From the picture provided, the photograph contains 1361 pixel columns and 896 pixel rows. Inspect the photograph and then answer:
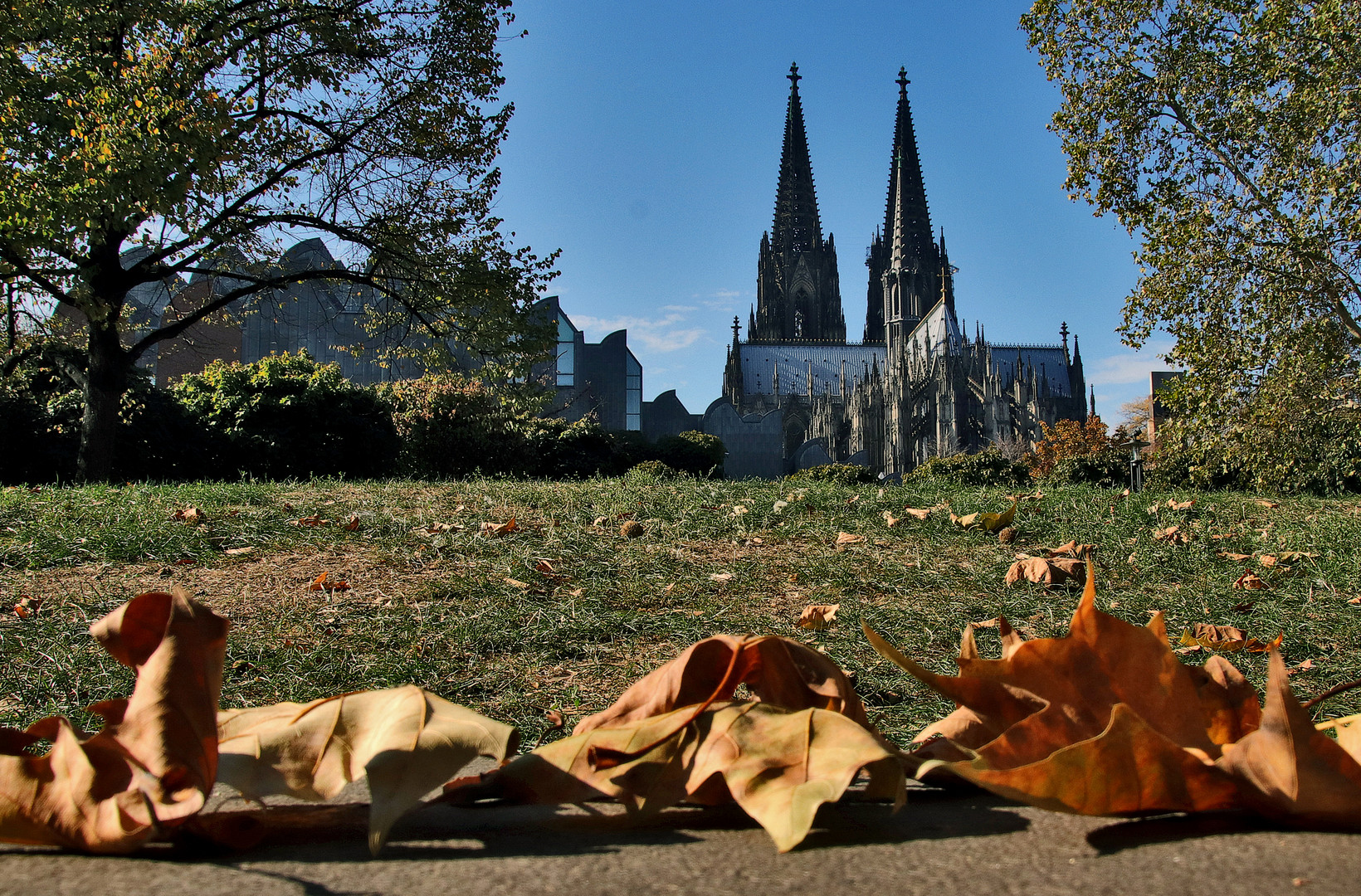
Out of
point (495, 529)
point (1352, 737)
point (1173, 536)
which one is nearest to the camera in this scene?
→ point (1352, 737)

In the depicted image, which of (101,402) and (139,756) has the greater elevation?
(101,402)

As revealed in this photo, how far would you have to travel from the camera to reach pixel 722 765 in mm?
1008

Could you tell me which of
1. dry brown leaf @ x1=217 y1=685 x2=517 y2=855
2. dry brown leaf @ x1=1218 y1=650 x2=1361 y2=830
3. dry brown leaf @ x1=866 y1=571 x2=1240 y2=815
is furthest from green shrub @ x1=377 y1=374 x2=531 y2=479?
dry brown leaf @ x1=1218 y1=650 x2=1361 y2=830

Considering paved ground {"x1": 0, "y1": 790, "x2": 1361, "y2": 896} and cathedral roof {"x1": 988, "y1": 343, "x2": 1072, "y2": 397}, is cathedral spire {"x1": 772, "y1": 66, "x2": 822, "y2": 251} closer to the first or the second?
cathedral roof {"x1": 988, "y1": 343, "x2": 1072, "y2": 397}

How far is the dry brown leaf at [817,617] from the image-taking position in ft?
10.5

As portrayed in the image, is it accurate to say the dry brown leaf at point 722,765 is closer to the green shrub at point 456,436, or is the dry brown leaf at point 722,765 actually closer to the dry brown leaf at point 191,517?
the dry brown leaf at point 191,517

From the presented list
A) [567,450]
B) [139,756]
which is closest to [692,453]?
[567,450]

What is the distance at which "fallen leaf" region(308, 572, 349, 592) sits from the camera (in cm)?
362

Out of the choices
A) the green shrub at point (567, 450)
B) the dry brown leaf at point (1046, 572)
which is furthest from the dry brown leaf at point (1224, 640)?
the green shrub at point (567, 450)

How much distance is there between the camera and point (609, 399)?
37.3 m

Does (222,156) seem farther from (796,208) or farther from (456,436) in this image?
(796,208)

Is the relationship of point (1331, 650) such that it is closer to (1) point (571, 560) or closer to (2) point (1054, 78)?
(1) point (571, 560)

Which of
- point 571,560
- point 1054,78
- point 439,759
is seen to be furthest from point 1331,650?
point 1054,78

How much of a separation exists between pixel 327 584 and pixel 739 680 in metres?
2.93
